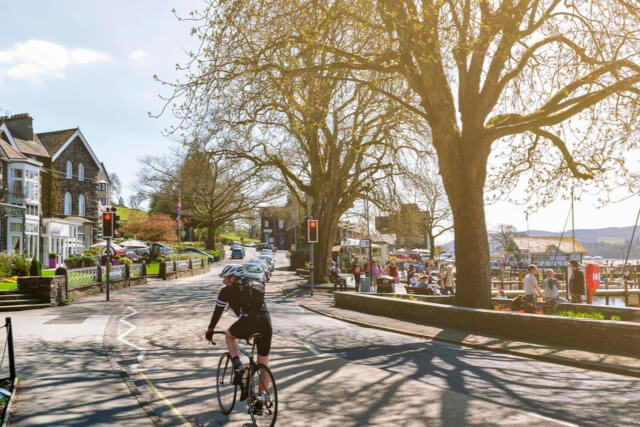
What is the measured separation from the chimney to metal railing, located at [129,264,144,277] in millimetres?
17774

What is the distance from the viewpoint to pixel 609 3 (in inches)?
493

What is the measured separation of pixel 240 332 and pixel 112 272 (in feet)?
83.1

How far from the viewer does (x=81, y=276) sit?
24.8 meters

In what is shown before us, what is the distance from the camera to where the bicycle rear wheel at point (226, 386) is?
6.53 meters

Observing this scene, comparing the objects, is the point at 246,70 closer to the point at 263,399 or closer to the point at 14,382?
the point at 14,382

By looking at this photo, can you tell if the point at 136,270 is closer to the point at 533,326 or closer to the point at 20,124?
the point at 20,124

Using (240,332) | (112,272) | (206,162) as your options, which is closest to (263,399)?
(240,332)

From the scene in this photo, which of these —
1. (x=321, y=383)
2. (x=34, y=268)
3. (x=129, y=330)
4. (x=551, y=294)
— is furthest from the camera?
(x=34, y=268)

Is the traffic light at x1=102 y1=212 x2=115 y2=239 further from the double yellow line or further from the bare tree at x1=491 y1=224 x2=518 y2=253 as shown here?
the bare tree at x1=491 y1=224 x2=518 y2=253

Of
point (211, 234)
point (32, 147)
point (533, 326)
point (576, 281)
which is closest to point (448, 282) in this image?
point (576, 281)

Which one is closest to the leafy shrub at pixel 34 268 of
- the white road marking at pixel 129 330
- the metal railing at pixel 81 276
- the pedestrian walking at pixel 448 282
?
the metal railing at pixel 81 276

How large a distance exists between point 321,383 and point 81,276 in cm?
1985

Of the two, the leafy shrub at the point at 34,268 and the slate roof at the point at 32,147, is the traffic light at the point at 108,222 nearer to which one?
the leafy shrub at the point at 34,268

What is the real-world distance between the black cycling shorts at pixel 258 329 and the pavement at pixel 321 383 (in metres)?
1.06
